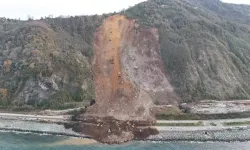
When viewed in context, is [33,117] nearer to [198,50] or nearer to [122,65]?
[122,65]

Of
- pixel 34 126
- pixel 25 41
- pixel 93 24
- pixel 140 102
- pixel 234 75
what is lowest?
pixel 34 126

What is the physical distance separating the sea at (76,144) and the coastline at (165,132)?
998 mm

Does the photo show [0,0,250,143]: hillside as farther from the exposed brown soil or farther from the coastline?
the coastline

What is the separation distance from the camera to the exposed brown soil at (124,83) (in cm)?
5859

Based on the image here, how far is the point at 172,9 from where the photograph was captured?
313ft

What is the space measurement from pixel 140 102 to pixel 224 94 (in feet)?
59.6

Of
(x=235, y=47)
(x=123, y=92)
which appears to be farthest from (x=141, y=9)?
(x=123, y=92)

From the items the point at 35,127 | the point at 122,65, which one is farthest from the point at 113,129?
the point at 122,65

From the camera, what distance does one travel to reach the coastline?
56.8 metres

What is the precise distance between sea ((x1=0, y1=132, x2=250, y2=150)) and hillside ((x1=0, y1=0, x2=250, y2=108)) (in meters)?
9.96

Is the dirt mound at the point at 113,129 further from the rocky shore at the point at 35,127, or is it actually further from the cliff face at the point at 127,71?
the cliff face at the point at 127,71

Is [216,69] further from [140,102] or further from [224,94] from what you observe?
[140,102]

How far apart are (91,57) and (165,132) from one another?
27.3m

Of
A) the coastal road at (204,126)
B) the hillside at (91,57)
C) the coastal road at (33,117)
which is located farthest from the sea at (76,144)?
the hillside at (91,57)
